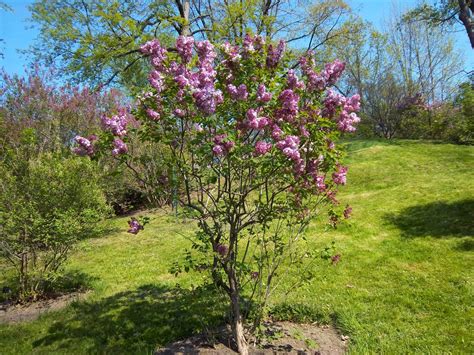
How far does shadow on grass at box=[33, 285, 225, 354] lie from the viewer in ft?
14.6

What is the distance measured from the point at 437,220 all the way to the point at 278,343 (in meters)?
5.54

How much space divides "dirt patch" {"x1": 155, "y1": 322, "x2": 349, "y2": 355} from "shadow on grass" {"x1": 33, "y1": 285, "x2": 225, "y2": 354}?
176 millimetres

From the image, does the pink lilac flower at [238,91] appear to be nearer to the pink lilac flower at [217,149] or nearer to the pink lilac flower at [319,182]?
the pink lilac flower at [217,149]

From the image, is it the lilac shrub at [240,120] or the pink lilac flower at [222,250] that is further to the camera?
the pink lilac flower at [222,250]

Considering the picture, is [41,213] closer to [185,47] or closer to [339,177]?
[185,47]

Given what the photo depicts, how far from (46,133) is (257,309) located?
1181cm

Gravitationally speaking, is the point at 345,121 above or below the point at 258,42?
→ below

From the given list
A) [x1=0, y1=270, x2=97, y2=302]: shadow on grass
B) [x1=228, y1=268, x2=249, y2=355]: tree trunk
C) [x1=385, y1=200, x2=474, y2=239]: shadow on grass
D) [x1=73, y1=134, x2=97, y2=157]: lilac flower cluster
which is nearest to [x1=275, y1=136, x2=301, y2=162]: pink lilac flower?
[x1=228, y1=268, x2=249, y2=355]: tree trunk

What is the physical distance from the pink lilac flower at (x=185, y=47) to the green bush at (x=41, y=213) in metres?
3.61

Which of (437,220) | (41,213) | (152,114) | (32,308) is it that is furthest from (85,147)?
(437,220)

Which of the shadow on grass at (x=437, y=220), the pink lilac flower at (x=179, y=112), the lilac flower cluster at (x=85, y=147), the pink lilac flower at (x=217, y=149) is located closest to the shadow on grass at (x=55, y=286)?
the lilac flower cluster at (x=85, y=147)

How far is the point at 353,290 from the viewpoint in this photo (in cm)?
550

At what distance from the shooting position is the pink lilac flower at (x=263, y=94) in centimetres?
328

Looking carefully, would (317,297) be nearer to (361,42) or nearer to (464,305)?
(464,305)
